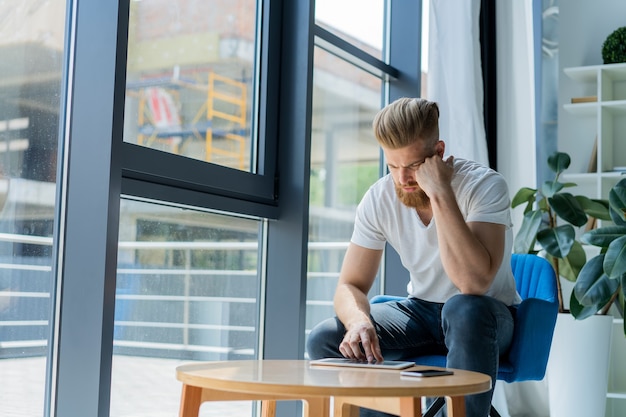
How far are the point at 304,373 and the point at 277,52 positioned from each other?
1.66 metres

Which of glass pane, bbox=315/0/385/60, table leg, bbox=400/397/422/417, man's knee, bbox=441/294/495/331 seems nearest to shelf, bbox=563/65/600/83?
glass pane, bbox=315/0/385/60

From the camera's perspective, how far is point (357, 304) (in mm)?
2092

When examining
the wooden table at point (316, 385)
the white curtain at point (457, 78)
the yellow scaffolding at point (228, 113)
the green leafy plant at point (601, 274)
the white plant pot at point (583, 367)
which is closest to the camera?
the wooden table at point (316, 385)

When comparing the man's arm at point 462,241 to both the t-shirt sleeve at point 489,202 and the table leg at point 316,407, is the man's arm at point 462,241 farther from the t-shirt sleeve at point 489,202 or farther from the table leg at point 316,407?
the table leg at point 316,407

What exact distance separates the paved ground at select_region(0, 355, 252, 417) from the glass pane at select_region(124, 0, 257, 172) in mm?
649

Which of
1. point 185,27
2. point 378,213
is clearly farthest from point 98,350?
point 185,27

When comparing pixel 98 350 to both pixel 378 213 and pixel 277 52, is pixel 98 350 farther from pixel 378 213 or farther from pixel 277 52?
pixel 277 52

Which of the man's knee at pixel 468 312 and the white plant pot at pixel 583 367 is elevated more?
the man's knee at pixel 468 312

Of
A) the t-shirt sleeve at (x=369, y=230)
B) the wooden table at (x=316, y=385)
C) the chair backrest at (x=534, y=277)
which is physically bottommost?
the wooden table at (x=316, y=385)

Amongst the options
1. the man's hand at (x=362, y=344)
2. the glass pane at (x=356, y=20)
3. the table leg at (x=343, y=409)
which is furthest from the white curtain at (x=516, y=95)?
the table leg at (x=343, y=409)

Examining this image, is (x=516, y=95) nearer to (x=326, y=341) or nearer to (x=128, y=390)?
(x=326, y=341)

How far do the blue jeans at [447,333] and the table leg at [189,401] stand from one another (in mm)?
661

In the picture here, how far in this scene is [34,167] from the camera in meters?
2.01

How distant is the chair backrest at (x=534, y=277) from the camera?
7.68ft
